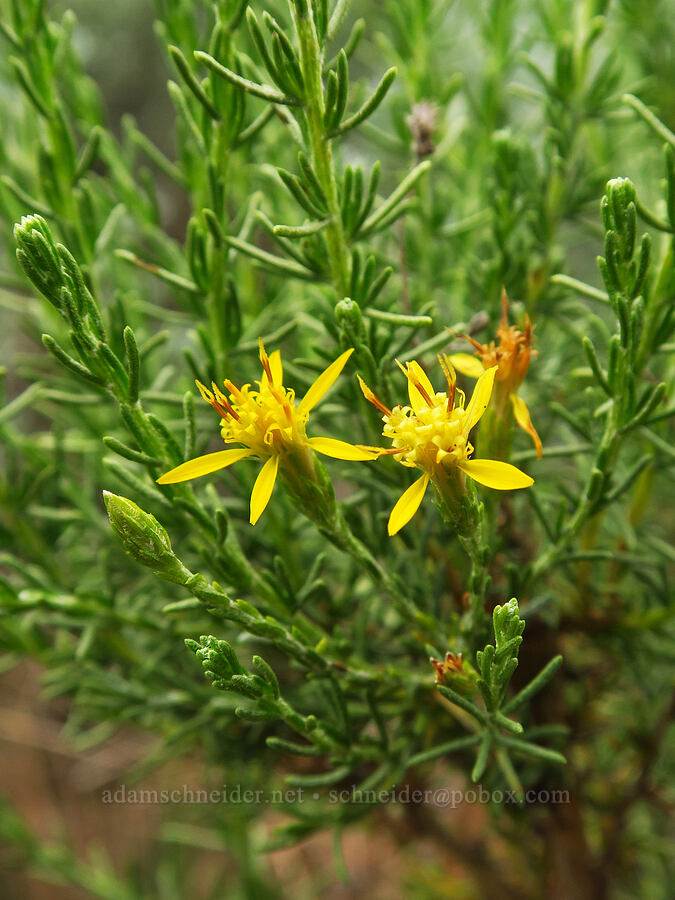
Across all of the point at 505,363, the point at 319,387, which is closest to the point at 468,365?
the point at 505,363

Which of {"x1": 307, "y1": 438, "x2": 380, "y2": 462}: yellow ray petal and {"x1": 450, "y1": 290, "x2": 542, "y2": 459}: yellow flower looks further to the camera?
{"x1": 450, "y1": 290, "x2": 542, "y2": 459}: yellow flower

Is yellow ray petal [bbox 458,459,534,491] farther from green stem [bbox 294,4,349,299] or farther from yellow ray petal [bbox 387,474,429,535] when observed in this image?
green stem [bbox 294,4,349,299]

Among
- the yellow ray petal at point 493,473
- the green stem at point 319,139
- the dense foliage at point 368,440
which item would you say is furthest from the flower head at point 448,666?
the green stem at point 319,139

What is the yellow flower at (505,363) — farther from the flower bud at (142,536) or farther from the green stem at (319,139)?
the flower bud at (142,536)

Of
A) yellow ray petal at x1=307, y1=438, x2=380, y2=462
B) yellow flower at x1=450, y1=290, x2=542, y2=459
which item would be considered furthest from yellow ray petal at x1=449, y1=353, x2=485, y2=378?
yellow ray petal at x1=307, y1=438, x2=380, y2=462

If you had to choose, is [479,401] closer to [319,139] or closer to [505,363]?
[505,363]

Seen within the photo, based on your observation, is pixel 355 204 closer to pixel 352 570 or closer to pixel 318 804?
pixel 352 570

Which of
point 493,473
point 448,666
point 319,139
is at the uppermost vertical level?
point 319,139
